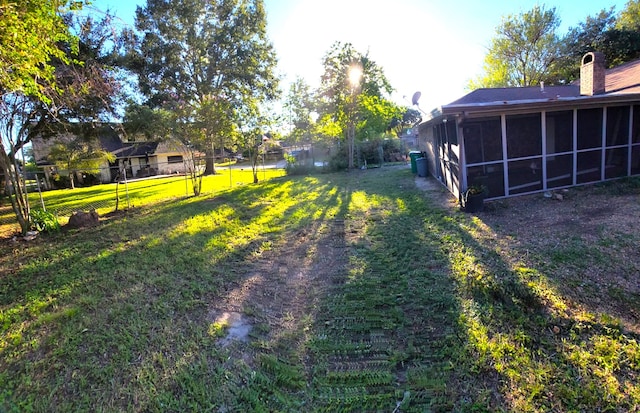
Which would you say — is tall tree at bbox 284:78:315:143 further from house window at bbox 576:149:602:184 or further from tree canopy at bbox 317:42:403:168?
house window at bbox 576:149:602:184

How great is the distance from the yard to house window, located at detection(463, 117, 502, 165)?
2029 mm

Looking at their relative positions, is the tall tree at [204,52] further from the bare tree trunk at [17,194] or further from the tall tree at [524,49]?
the tall tree at [524,49]

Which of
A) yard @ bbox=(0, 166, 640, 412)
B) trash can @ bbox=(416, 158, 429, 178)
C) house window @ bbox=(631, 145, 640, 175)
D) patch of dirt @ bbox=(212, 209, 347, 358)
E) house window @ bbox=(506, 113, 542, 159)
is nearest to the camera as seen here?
yard @ bbox=(0, 166, 640, 412)

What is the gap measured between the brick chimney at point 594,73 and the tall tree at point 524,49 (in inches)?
766

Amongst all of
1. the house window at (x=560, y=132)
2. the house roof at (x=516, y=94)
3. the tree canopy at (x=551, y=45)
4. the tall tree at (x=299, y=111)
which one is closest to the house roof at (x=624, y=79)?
the house roof at (x=516, y=94)

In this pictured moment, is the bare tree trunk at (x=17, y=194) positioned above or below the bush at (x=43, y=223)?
above

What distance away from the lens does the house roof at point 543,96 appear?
22.8ft

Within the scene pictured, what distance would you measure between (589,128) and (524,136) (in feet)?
6.46

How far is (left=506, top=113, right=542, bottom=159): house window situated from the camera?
7742 mm

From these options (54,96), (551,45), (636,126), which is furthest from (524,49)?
(54,96)

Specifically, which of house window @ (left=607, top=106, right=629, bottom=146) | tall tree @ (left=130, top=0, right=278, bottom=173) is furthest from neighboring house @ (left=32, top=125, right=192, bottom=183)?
house window @ (left=607, top=106, right=629, bottom=146)

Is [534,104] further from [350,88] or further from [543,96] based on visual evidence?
[350,88]

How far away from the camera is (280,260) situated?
527 cm

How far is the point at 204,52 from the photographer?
21203 millimetres
